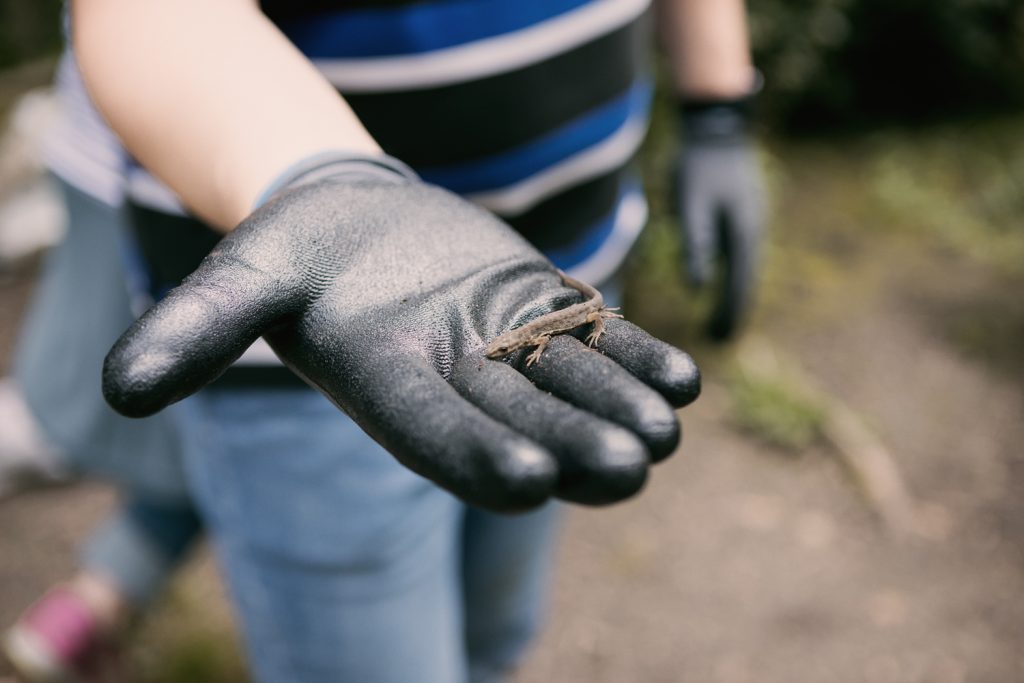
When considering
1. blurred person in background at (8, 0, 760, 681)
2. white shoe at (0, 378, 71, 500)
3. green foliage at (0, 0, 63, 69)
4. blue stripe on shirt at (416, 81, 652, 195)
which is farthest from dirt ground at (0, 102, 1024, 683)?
green foliage at (0, 0, 63, 69)

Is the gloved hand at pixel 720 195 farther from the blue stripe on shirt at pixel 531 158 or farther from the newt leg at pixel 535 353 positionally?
the newt leg at pixel 535 353

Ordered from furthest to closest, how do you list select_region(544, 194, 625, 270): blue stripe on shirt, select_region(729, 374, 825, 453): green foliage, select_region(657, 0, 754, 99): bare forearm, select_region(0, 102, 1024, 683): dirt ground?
select_region(729, 374, 825, 453): green foliage, select_region(0, 102, 1024, 683): dirt ground, select_region(657, 0, 754, 99): bare forearm, select_region(544, 194, 625, 270): blue stripe on shirt

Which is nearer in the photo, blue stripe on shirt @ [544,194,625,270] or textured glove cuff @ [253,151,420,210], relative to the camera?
textured glove cuff @ [253,151,420,210]

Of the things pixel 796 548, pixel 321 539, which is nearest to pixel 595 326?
pixel 321 539

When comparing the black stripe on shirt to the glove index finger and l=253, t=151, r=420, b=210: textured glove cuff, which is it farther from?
the glove index finger

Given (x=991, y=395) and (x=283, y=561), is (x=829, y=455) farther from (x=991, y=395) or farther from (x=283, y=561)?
(x=283, y=561)

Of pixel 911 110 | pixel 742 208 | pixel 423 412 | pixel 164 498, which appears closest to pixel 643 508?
pixel 742 208

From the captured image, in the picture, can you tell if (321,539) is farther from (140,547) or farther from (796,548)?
(796,548)
